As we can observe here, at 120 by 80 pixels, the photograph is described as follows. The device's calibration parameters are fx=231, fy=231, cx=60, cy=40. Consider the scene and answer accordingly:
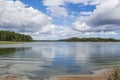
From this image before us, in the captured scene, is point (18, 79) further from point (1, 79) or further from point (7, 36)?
point (7, 36)

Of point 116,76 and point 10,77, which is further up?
point 116,76

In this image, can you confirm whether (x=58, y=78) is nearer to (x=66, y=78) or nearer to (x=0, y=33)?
(x=66, y=78)

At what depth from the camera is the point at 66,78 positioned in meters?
22.4

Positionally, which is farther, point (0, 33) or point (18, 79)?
point (0, 33)

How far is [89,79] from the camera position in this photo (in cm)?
2202

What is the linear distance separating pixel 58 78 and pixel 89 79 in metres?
2.97

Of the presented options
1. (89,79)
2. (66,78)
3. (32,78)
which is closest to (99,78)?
(89,79)

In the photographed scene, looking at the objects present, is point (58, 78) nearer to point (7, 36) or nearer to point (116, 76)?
point (116, 76)

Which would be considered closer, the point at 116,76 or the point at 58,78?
the point at 116,76

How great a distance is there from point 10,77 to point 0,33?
521 ft

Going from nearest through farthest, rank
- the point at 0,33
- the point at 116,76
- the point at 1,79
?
the point at 116,76, the point at 1,79, the point at 0,33

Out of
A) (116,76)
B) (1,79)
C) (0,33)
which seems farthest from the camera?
(0,33)

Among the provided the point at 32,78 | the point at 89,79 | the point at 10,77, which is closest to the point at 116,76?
the point at 89,79

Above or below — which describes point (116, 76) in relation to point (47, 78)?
above
